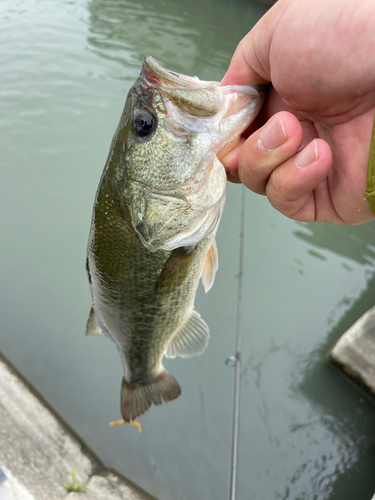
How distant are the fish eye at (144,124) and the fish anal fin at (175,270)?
0.44 meters

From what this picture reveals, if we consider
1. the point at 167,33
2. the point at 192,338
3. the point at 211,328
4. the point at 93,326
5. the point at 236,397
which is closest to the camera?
the point at 93,326

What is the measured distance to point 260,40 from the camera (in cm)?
102

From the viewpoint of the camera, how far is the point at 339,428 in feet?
7.80

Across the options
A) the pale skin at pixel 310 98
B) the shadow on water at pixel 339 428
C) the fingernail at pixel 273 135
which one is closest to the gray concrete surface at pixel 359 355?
the shadow on water at pixel 339 428

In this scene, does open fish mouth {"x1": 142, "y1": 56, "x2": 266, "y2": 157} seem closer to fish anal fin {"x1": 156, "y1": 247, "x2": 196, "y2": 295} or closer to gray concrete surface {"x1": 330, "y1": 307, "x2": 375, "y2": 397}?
fish anal fin {"x1": 156, "y1": 247, "x2": 196, "y2": 295}

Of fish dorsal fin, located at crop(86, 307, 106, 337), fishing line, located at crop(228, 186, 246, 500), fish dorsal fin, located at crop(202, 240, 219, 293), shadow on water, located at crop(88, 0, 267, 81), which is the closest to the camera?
fish dorsal fin, located at crop(202, 240, 219, 293)

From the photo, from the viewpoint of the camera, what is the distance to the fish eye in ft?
3.34

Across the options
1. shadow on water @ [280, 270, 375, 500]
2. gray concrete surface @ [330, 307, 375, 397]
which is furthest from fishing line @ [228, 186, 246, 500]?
gray concrete surface @ [330, 307, 375, 397]

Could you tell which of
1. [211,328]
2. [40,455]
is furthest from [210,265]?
[40,455]

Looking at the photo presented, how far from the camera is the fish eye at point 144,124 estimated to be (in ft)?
3.34

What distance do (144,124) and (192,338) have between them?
1111mm

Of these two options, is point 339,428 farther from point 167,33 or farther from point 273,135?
point 167,33

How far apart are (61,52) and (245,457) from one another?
5928 millimetres

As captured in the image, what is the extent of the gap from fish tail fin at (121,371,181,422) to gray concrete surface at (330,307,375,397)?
4.70 feet
